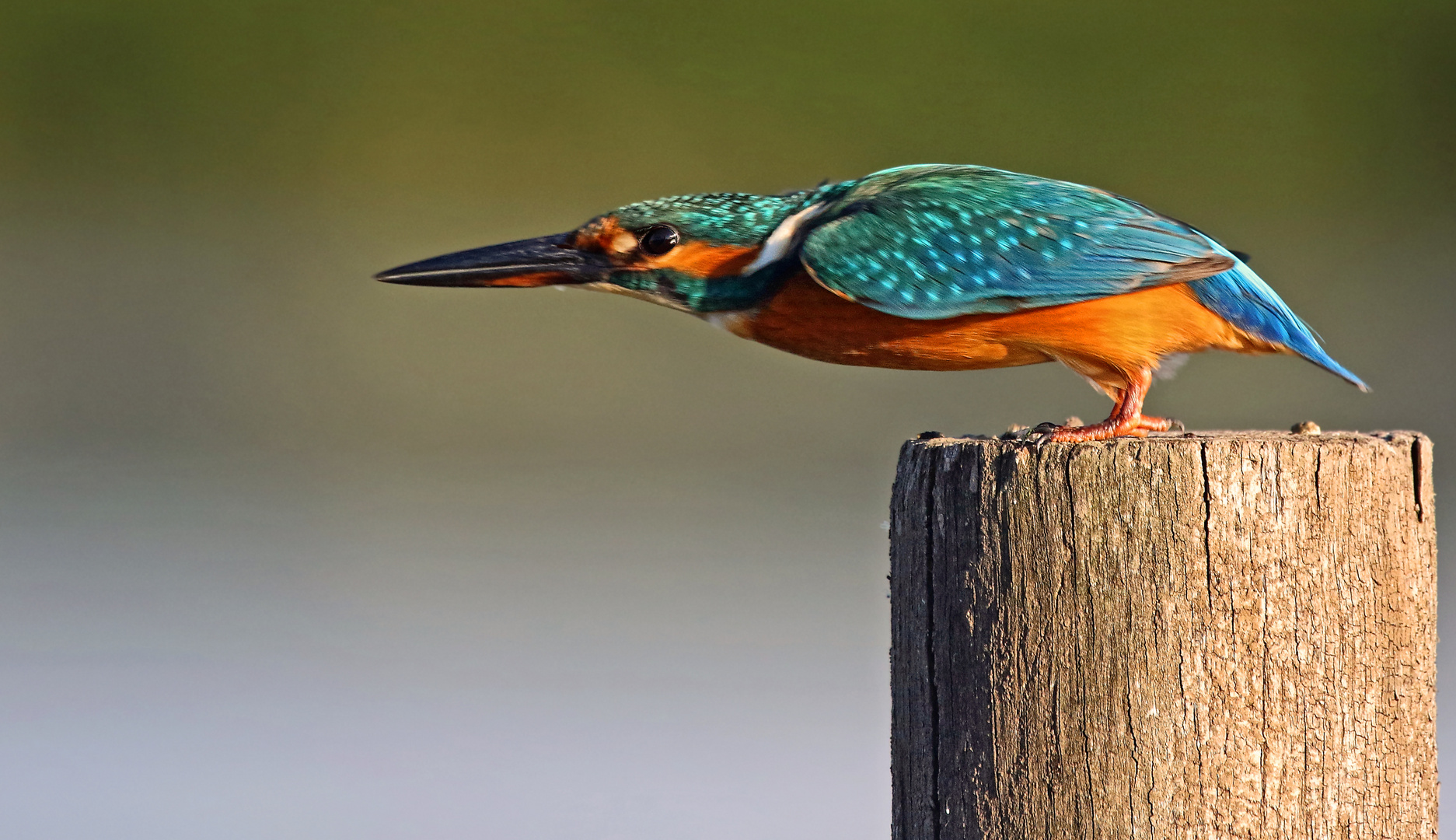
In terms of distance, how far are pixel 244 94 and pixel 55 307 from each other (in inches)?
93.6

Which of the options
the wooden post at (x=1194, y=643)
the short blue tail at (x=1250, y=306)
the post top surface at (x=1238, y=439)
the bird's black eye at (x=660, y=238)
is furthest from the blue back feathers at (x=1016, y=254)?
the wooden post at (x=1194, y=643)

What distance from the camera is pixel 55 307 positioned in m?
12.3

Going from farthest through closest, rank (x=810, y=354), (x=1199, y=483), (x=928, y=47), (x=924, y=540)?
(x=928, y=47) → (x=810, y=354) → (x=924, y=540) → (x=1199, y=483)

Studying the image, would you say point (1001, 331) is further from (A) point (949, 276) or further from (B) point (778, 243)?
(B) point (778, 243)

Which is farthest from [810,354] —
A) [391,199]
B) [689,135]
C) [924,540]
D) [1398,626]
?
[391,199]

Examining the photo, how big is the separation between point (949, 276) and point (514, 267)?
3.86 feet

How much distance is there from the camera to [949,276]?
12.2 ft

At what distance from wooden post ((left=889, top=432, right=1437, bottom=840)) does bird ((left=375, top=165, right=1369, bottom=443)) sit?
0.82m

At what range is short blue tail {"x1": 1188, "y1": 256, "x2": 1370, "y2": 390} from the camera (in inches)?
152

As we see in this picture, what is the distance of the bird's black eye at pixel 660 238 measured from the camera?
3928 millimetres

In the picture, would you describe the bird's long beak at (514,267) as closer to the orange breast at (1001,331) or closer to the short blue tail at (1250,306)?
the orange breast at (1001,331)

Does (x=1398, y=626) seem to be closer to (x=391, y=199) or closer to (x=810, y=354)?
(x=810, y=354)

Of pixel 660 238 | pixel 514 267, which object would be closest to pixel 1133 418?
pixel 660 238

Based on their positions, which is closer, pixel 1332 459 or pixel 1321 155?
pixel 1332 459
